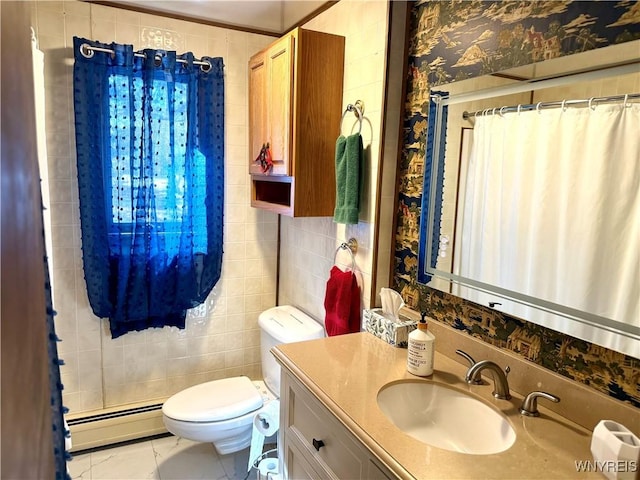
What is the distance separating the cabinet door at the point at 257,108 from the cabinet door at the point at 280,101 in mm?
58

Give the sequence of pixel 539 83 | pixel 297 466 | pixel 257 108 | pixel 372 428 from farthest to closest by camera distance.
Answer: pixel 257 108 → pixel 297 466 → pixel 539 83 → pixel 372 428

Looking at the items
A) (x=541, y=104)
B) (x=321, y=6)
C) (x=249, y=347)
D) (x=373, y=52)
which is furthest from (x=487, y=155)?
(x=249, y=347)

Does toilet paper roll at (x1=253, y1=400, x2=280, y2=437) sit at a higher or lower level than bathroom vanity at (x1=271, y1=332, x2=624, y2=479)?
lower

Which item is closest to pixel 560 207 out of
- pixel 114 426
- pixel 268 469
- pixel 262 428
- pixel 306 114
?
pixel 306 114

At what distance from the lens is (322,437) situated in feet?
4.30

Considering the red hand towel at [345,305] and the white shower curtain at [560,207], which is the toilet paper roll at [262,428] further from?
the white shower curtain at [560,207]

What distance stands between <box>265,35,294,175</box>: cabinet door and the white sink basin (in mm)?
1067

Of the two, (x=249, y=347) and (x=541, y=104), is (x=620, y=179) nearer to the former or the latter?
(x=541, y=104)

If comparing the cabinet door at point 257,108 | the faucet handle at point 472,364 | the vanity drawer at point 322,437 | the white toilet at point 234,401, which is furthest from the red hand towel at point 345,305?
the cabinet door at point 257,108

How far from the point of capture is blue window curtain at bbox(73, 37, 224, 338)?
2168 mm

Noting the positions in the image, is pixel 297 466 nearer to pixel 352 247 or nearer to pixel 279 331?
pixel 279 331

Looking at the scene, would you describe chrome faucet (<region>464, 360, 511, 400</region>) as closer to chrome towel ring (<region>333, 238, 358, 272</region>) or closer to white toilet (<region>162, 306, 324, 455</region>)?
chrome towel ring (<region>333, 238, 358, 272</region>)

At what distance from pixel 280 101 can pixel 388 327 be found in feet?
3.62

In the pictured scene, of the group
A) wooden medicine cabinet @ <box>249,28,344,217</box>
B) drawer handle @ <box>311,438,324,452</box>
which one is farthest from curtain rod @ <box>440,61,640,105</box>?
drawer handle @ <box>311,438,324,452</box>
